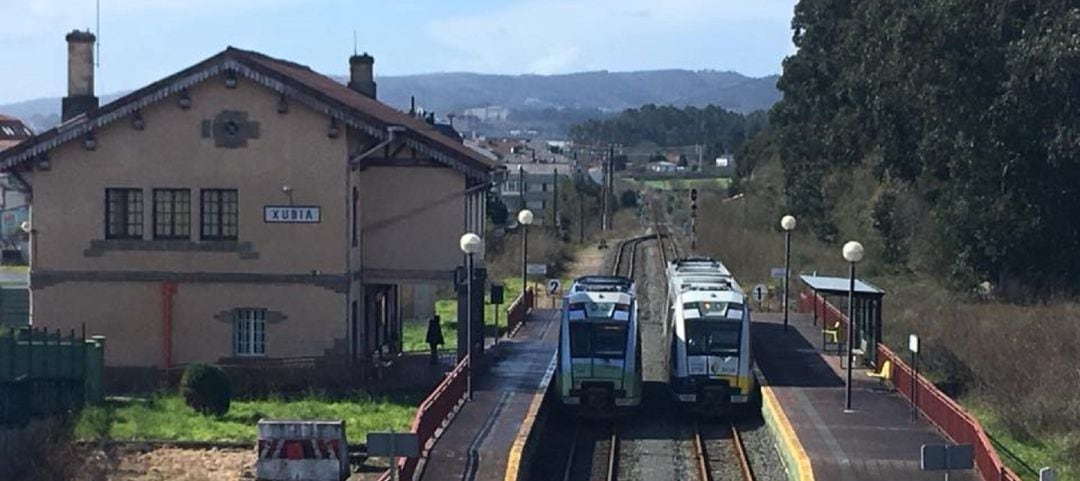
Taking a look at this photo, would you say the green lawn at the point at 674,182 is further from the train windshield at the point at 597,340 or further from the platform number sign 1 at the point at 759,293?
the train windshield at the point at 597,340

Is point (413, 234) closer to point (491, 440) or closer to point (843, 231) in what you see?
point (491, 440)

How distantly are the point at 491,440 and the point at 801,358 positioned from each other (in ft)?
41.3

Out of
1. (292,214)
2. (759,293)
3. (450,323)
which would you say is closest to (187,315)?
(292,214)

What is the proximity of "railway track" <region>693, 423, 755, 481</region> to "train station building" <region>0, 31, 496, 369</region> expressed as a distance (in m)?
7.28

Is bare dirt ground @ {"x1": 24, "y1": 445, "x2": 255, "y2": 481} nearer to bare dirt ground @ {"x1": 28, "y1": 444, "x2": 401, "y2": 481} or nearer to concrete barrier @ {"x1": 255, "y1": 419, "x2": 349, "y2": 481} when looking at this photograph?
bare dirt ground @ {"x1": 28, "y1": 444, "x2": 401, "y2": 481}

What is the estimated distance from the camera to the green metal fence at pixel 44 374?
84.2ft

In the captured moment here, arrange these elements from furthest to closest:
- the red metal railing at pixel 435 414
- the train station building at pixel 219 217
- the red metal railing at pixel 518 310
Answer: the red metal railing at pixel 518 310 → the train station building at pixel 219 217 → the red metal railing at pixel 435 414

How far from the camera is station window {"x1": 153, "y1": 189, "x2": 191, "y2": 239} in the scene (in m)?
33.8

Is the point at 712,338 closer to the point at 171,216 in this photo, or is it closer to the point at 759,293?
the point at 171,216

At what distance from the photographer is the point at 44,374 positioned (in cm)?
2752

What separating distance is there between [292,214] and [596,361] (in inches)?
312

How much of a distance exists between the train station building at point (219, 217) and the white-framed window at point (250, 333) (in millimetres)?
21

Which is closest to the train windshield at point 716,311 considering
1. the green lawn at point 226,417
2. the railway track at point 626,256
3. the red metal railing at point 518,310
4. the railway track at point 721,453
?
the railway track at point 721,453

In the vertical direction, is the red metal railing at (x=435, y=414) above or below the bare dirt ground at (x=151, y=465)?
above
